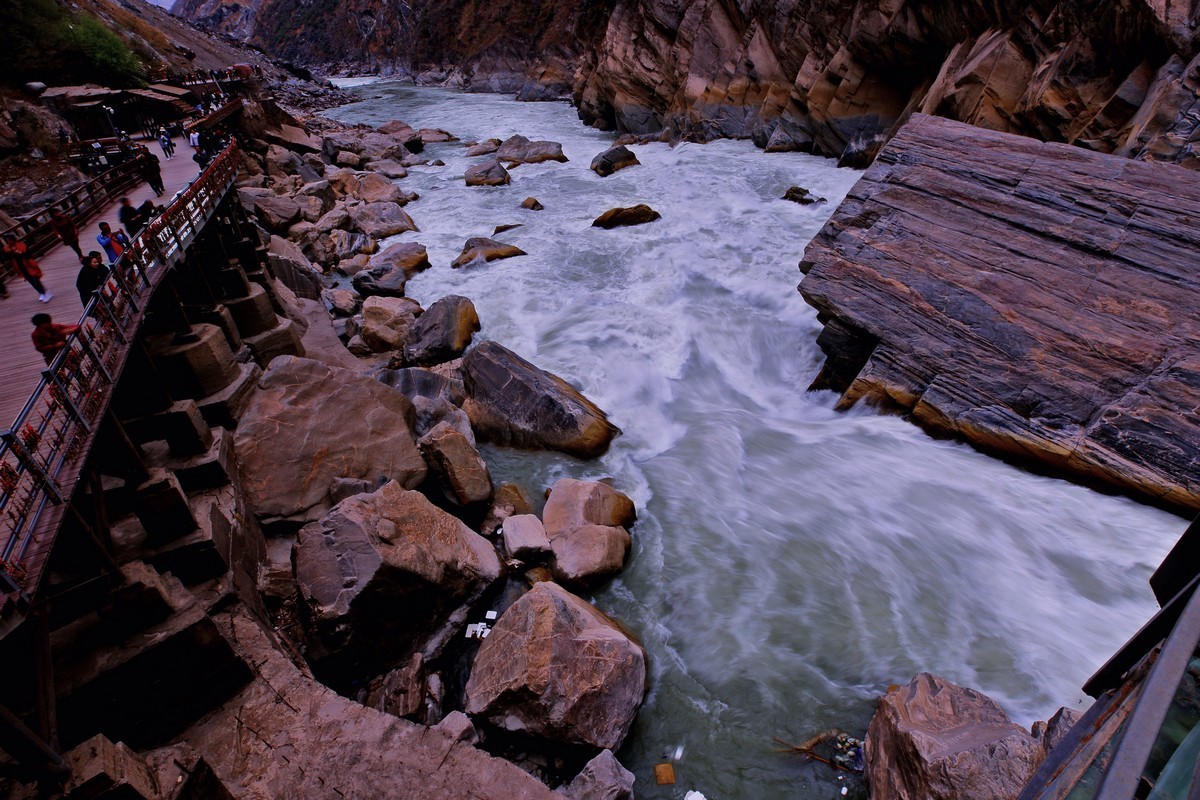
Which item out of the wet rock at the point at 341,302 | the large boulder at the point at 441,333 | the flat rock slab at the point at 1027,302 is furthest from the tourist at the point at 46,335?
the flat rock slab at the point at 1027,302

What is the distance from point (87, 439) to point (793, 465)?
8.78 m

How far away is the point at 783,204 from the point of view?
18172 mm

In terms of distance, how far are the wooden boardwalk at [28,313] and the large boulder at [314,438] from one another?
2280 mm

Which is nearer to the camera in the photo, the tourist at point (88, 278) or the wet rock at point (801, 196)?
the tourist at point (88, 278)

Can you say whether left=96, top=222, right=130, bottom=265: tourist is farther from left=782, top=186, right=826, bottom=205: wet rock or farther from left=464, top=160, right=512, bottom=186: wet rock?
left=782, top=186, right=826, bottom=205: wet rock

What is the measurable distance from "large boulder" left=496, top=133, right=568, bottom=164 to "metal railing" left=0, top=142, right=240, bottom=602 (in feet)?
69.7

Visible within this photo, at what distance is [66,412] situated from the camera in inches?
196

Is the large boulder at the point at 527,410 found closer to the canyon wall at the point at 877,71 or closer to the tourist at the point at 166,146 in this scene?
the canyon wall at the point at 877,71

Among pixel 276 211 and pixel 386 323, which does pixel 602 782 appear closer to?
pixel 386 323

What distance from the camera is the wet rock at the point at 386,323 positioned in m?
12.5

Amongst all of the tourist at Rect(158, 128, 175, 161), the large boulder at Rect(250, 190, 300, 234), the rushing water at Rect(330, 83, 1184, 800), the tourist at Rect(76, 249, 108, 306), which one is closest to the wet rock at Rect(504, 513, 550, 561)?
the rushing water at Rect(330, 83, 1184, 800)

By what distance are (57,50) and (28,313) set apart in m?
34.8

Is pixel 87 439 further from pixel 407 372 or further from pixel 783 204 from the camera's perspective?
pixel 783 204

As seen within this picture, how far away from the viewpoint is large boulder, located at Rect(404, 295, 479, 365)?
1170cm
